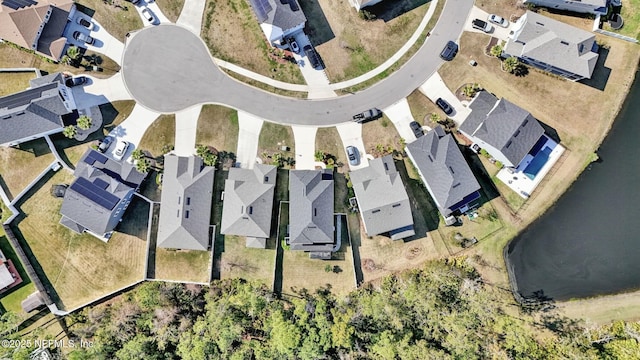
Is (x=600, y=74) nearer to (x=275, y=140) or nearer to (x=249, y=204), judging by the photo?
(x=275, y=140)

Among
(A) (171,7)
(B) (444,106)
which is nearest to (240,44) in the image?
(A) (171,7)

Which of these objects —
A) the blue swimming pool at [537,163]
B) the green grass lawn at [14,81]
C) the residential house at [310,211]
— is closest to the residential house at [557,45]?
the blue swimming pool at [537,163]

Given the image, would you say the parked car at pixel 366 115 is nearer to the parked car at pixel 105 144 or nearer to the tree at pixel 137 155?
the tree at pixel 137 155

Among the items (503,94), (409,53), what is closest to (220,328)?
(409,53)

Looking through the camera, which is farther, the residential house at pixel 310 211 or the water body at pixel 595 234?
the water body at pixel 595 234

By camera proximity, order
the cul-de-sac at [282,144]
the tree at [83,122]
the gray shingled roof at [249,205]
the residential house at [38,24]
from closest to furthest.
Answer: the gray shingled roof at [249,205]
the residential house at [38,24]
the tree at [83,122]
the cul-de-sac at [282,144]

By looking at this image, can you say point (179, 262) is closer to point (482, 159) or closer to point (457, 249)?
point (457, 249)


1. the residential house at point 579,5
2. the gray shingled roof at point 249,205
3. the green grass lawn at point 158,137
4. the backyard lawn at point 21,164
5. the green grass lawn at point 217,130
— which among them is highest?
the residential house at point 579,5

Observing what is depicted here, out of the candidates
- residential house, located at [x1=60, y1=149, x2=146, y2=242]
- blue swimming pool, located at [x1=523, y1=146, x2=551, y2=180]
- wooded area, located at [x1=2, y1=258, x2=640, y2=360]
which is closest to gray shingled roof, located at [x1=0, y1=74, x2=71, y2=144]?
residential house, located at [x1=60, y1=149, x2=146, y2=242]

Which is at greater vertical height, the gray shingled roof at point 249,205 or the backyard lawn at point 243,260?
the gray shingled roof at point 249,205
